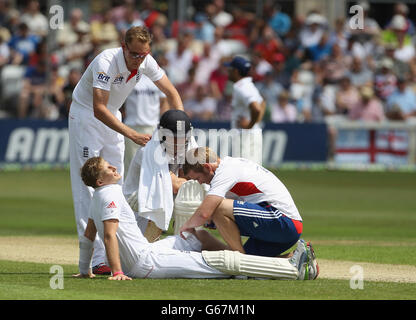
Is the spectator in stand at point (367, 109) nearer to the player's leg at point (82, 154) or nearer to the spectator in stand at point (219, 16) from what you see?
the spectator in stand at point (219, 16)

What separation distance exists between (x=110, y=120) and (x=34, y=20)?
16462 mm

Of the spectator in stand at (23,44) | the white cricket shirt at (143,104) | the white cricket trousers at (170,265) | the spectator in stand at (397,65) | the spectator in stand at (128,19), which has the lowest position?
the white cricket trousers at (170,265)

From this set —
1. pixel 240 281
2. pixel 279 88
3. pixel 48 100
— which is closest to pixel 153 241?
pixel 240 281

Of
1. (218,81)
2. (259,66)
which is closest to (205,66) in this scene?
(218,81)

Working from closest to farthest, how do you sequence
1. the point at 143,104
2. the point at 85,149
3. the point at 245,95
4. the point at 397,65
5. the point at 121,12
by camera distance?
the point at 85,149, the point at 143,104, the point at 245,95, the point at 121,12, the point at 397,65

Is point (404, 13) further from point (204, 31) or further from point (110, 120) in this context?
point (110, 120)

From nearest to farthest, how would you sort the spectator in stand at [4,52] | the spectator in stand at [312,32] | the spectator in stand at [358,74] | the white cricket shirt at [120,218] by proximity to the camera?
the white cricket shirt at [120,218] < the spectator in stand at [4,52] < the spectator in stand at [358,74] < the spectator in stand at [312,32]

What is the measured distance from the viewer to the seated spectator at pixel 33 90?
23.5 meters

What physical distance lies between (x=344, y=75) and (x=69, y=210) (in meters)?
11.6

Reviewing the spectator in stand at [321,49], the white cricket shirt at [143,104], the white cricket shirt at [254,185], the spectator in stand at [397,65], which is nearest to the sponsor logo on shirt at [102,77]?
the white cricket shirt at [254,185]

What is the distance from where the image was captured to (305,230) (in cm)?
1480

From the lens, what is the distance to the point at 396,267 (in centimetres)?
1041

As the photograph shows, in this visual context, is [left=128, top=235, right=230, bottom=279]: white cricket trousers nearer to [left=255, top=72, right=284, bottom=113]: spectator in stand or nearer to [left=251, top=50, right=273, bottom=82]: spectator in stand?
[left=255, top=72, right=284, bottom=113]: spectator in stand
